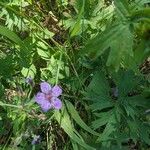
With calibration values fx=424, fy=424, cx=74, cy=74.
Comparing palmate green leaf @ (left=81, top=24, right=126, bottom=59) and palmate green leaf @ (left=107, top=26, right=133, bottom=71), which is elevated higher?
palmate green leaf @ (left=81, top=24, right=126, bottom=59)

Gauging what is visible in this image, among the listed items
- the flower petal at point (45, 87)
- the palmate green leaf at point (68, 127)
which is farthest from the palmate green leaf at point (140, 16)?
the palmate green leaf at point (68, 127)

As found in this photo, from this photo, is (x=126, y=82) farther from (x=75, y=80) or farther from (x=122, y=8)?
(x=122, y=8)

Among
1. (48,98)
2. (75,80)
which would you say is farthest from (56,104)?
(75,80)

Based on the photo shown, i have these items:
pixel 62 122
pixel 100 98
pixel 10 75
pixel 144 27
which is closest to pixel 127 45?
pixel 144 27

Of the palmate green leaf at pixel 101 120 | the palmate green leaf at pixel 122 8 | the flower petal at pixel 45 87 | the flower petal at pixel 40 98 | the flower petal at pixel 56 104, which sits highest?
the palmate green leaf at pixel 122 8

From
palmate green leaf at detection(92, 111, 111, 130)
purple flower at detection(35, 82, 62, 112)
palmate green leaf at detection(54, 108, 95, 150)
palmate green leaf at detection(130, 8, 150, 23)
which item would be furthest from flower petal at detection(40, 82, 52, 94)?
palmate green leaf at detection(130, 8, 150, 23)

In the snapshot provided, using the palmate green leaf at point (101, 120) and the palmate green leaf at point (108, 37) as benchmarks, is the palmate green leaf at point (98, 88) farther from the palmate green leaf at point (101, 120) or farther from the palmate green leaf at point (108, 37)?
the palmate green leaf at point (108, 37)

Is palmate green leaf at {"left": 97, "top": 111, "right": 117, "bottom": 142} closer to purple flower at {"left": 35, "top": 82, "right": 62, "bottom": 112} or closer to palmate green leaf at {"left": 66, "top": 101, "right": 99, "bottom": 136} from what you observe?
palmate green leaf at {"left": 66, "top": 101, "right": 99, "bottom": 136}
